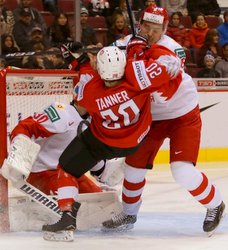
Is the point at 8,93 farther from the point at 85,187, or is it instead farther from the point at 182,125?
the point at 182,125

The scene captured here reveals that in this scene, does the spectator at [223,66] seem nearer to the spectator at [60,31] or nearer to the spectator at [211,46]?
the spectator at [211,46]

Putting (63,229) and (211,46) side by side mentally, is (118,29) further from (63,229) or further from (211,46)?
(63,229)

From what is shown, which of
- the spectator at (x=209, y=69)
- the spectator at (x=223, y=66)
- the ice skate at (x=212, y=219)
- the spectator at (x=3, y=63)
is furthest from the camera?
the spectator at (x=223, y=66)

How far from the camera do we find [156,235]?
13.2ft

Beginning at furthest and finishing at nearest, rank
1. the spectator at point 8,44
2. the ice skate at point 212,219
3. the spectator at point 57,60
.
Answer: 1. the spectator at point 8,44
2. the spectator at point 57,60
3. the ice skate at point 212,219

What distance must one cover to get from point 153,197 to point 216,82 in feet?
7.53

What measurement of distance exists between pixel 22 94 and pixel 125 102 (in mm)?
1323

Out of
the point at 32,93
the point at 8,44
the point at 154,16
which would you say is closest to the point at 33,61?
the point at 8,44

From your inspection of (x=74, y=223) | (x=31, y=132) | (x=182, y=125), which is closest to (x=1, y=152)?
(x=31, y=132)

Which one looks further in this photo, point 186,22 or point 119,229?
point 186,22

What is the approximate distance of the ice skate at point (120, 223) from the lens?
13.8 feet

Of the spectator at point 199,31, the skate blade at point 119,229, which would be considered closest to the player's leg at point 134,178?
the skate blade at point 119,229

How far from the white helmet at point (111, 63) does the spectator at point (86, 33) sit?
142 inches

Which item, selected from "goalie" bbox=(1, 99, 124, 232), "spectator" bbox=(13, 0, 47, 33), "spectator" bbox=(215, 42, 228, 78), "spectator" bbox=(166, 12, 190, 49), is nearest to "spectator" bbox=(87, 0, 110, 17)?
"spectator" bbox=(166, 12, 190, 49)
